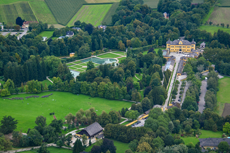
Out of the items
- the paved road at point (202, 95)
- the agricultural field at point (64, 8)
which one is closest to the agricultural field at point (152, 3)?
the agricultural field at point (64, 8)

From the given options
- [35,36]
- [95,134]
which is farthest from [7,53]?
[95,134]

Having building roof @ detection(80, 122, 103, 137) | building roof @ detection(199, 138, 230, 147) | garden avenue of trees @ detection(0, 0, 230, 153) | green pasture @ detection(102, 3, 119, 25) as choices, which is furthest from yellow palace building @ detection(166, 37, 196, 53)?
building roof @ detection(80, 122, 103, 137)

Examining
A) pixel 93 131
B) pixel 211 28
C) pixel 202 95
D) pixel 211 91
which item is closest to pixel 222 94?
pixel 211 91

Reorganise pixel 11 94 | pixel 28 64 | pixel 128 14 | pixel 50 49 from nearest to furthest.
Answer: pixel 11 94
pixel 28 64
pixel 50 49
pixel 128 14

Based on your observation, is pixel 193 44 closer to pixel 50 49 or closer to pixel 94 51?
pixel 94 51

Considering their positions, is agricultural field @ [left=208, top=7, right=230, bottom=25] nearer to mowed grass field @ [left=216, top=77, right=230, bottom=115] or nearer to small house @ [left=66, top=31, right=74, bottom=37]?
mowed grass field @ [left=216, top=77, right=230, bottom=115]

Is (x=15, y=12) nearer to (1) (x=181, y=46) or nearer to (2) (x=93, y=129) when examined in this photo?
(1) (x=181, y=46)

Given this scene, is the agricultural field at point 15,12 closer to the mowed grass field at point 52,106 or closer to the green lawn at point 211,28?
the mowed grass field at point 52,106
